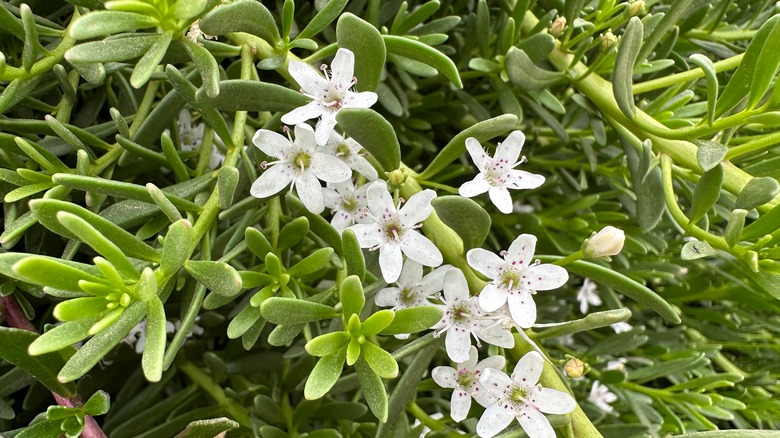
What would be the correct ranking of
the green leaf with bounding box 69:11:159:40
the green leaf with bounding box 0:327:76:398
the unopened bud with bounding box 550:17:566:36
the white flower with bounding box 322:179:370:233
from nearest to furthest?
the green leaf with bounding box 69:11:159:40 → the green leaf with bounding box 0:327:76:398 → the white flower with bounding box 322:179:370:233 → the unopened bud with bounding box 550:17:566:36

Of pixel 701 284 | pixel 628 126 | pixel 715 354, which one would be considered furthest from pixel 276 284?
pixel 701 284

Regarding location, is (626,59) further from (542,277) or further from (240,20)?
(240,20)

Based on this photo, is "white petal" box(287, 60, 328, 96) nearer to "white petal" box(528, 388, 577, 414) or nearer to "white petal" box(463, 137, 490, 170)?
"white petal" box(463, 137, 490, 170)

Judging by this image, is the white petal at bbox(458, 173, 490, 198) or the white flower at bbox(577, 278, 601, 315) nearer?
the white petal at bbox(458, 173, 490, 198)

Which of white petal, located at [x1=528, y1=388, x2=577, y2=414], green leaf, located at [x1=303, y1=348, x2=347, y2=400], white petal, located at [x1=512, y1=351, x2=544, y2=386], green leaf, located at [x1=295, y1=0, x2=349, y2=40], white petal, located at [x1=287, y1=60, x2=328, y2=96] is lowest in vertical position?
white petal, located at [x1=528, y1=388, x2=577, y2=414]

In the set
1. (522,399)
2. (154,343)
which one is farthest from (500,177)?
(154,343)

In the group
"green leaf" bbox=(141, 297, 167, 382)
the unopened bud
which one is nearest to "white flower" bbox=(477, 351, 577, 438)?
"green leaf" bbox=(141, 297, 167, 382)
